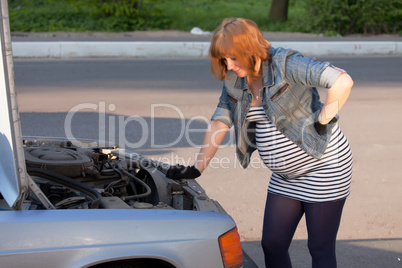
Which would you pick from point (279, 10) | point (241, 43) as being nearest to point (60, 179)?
point (241, 43)

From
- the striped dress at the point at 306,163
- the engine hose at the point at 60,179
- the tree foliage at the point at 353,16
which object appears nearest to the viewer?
the striped dress at the point at 306,163

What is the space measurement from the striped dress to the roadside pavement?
12.7m

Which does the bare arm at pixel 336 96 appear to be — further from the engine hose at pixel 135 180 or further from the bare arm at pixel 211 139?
the engine hose at pixel 135 180

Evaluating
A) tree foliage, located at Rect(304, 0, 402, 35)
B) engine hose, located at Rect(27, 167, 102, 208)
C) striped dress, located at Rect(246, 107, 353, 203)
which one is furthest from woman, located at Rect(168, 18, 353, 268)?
tree foliage, located at Rect(304, 0, 402, 35)

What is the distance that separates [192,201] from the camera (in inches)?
121

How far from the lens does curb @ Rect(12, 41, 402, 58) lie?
14.6 meters

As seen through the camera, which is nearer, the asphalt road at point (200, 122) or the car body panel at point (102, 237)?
the car body panel at point (102, 237)

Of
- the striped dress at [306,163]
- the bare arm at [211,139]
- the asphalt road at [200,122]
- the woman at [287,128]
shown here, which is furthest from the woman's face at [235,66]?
the asphalt road at [200,122]

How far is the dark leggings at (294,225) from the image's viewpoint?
112 inches

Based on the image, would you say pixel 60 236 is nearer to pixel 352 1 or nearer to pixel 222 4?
pixel 352 1

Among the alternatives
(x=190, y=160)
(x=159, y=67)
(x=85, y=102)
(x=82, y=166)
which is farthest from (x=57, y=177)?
(x=159, y=67)

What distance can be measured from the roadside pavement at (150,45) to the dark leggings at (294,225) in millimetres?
12727

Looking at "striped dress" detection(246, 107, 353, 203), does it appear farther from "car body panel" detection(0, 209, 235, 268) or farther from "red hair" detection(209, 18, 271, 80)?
"car body panel" detection(0, 209, 235, 268)

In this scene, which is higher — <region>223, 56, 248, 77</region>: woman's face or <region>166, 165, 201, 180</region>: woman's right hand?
<region>223, 56, 248, 77</region>: woman's face
